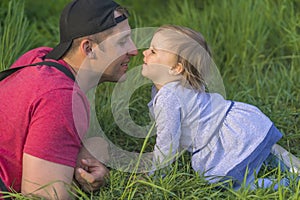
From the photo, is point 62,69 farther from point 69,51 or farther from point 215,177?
point 215,177

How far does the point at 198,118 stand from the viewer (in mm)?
2852

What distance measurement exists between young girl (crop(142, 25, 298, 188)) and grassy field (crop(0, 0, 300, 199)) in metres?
0.12

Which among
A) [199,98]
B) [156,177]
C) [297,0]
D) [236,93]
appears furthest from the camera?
[297,0]

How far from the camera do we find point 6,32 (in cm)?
385

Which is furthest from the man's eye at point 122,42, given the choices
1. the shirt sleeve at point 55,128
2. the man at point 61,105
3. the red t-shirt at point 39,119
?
the shirt sleeve at point 55,128

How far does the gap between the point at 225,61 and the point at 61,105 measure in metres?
2.10

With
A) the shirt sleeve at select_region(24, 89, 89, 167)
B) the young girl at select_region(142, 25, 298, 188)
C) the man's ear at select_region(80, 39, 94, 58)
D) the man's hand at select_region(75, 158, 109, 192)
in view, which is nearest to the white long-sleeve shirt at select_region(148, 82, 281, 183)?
the young girl at select_region(142, 25, 298, 188)

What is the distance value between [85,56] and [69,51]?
0.08 m

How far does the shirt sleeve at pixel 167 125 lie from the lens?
277 cm

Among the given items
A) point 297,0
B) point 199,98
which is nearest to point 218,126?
point 199,98

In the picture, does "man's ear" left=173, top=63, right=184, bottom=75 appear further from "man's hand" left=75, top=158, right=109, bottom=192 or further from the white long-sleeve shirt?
"man's hand" left=75, top=158, right=109, bottom=192

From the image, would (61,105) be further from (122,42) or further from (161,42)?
(161,42)

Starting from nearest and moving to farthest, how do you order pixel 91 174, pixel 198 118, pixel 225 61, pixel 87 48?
pixel 91 174 → pixel 87 48 → pixel 198 118 → pixel 225 61

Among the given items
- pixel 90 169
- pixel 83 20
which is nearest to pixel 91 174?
pixel 90 169
